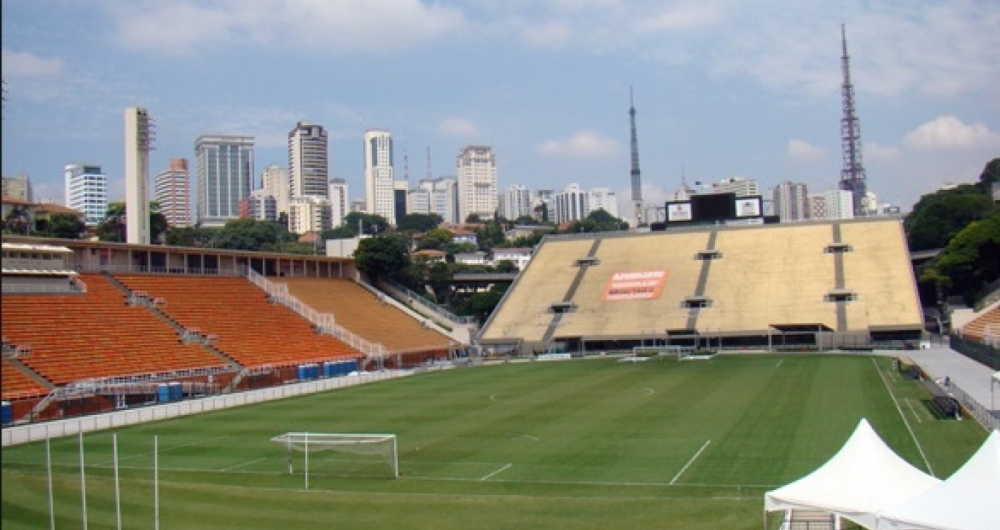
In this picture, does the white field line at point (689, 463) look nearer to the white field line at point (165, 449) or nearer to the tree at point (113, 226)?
the white field line at point (165, 449)

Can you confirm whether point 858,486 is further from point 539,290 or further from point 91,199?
point 91,199

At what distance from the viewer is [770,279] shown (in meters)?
78.2

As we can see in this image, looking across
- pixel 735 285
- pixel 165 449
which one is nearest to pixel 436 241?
pixel 735 285

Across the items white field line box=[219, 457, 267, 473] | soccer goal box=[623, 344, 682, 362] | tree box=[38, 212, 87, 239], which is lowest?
soccer goal box=[623, 344, 682, 362]

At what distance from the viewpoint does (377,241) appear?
8219 centimetres

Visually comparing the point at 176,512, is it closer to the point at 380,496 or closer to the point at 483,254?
the point at 380,496

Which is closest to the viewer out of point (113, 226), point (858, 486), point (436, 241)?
point (858, 486)

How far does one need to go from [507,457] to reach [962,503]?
15.7 m

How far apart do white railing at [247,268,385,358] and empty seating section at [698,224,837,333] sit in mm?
27041

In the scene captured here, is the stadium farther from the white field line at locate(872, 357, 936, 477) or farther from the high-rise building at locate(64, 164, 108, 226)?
the high-rise building at locate(64, 164, 108, 226)

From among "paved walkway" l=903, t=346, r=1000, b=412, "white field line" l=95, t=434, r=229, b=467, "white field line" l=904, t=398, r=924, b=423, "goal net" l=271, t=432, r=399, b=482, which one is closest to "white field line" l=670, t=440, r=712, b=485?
"goal net" l=271, t=432, r=399, b=482

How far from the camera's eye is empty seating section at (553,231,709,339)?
75.8 metres

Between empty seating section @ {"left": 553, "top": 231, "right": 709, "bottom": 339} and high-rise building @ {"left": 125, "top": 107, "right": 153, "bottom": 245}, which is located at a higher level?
high-rise building @ {"left": 125, "top": 107, "right": 153, "bottom": 245}

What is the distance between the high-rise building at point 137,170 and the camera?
66.4 m
